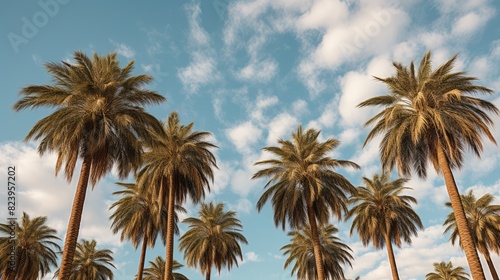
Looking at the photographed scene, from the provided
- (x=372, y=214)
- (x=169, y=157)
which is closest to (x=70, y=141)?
(x=169, y=157)

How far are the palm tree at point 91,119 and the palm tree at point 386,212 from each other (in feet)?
77.9

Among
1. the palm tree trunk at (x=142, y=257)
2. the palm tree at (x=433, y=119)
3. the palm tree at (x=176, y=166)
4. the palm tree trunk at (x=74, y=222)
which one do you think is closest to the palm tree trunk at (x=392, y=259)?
the palm tree at (x=433, y=119)

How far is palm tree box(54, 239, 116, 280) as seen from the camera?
47.7m

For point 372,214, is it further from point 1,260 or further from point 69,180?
point 1,260

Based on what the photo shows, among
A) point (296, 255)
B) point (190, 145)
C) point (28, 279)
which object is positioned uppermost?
point (190, 145)

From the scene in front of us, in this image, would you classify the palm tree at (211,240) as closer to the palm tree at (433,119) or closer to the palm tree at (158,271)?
the palm tree at (158,271)

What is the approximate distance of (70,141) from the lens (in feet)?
61.9

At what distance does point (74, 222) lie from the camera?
706 inches

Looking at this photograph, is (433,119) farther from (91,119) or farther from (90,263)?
(90,263)

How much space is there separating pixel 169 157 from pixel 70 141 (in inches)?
383

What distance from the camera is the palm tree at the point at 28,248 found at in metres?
39.0

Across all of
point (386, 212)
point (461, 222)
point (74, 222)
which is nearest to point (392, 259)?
point (386, 212)

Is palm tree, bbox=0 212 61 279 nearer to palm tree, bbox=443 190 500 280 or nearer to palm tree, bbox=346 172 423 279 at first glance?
palm tree, bbox=346 172 423 279

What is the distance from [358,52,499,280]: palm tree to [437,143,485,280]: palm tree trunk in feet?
0.16
